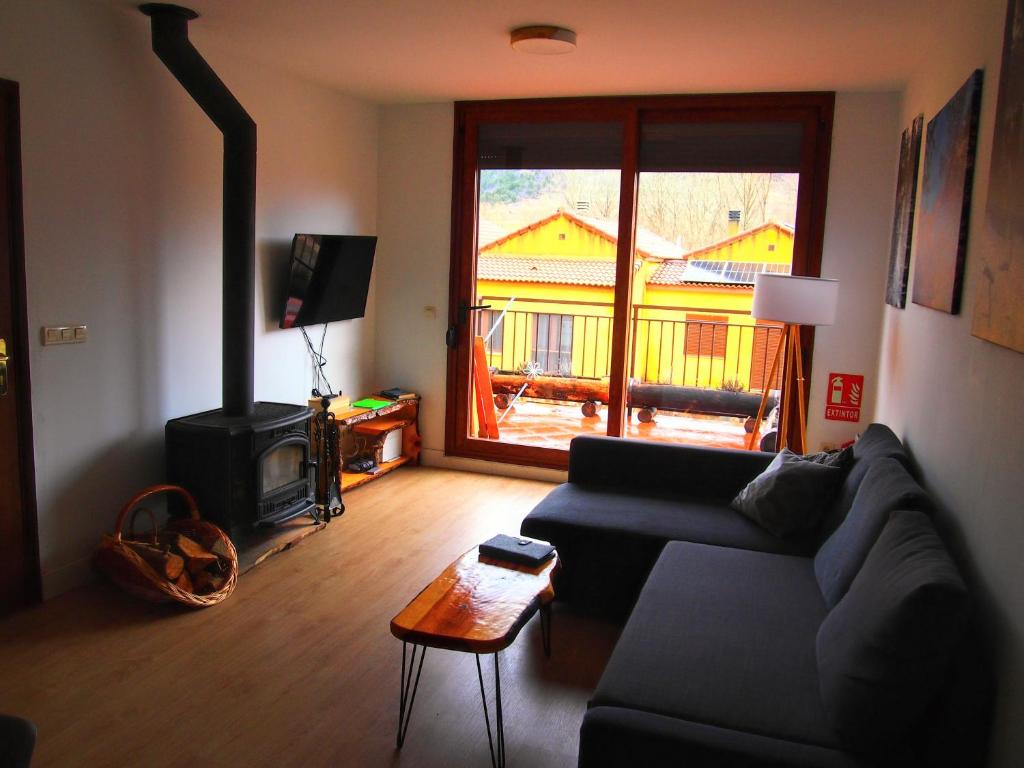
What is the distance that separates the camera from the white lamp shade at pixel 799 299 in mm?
4348

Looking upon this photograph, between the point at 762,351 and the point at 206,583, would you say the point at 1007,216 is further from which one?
the point at 762,351

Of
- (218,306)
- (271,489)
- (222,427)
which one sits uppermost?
(218,306)

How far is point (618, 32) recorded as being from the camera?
3.78 meters

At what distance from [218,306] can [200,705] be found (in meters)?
2.28

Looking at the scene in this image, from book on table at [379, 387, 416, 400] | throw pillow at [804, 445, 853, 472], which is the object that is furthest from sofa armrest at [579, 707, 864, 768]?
book on table at [379, 387, 416, 400]

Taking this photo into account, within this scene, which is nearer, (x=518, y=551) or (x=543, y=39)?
(x=518, y=551)

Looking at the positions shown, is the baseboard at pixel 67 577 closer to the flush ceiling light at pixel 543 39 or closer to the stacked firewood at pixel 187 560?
the stacked firewood at pixel 187 560

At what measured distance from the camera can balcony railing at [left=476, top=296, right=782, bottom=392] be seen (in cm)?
545

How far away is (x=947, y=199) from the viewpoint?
278 centimetres

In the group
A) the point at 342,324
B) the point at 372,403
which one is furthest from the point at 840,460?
the point at 342,324

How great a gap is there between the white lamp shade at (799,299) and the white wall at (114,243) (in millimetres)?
2832

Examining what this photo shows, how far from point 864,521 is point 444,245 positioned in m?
3.82

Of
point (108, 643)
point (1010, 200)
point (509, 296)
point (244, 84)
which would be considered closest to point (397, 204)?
point (509, 296)

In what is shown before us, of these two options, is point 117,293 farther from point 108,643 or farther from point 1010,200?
point 1010,200
